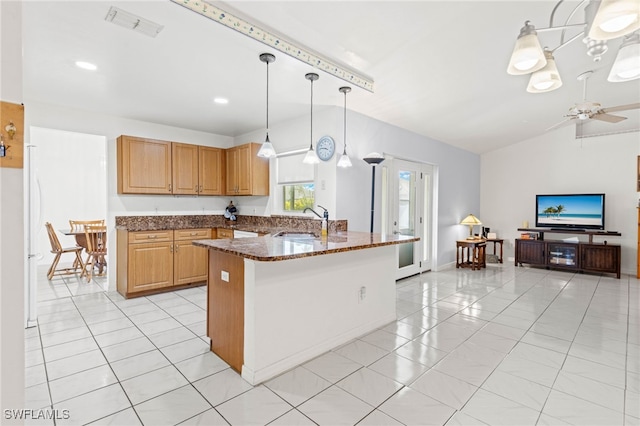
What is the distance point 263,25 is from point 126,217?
3693 millimetres

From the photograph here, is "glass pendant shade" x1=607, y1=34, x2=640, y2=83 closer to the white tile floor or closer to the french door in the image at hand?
the white tile floor

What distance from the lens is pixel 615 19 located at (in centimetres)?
139

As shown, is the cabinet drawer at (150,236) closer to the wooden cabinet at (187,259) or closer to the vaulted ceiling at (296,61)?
the wooden cabinet at (187,259)

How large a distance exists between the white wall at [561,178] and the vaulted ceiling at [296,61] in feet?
5.00

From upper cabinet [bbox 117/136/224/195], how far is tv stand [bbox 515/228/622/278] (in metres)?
6.35

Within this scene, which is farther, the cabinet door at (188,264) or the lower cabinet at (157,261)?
the cabinet door at (188,264)

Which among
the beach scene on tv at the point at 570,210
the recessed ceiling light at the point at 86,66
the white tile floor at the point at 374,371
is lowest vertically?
the white tile floor at the point at 374,371

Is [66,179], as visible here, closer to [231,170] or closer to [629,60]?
→ [231,170]

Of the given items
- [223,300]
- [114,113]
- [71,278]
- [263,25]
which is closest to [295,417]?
[223,300]

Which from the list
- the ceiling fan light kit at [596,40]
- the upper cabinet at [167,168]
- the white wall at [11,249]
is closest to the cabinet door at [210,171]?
the upper cabinet at [167,168]

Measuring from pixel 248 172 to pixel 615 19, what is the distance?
4333 millimetres

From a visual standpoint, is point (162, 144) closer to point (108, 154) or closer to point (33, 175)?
point (108, 154)

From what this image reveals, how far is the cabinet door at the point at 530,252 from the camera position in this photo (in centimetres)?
628

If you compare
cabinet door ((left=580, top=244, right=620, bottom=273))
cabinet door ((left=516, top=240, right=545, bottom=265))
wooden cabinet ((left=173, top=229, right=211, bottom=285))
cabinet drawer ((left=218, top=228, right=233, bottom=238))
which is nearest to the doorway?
wooden cabinet ((left=173, top=229, right=211, bottom=285))
